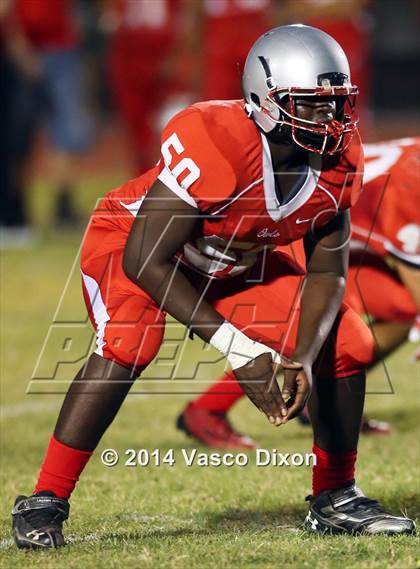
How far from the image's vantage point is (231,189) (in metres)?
3.47

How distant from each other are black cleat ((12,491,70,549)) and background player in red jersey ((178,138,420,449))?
4.21 feet

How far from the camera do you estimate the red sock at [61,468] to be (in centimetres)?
350

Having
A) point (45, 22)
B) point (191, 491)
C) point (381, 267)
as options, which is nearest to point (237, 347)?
point (191, 491)

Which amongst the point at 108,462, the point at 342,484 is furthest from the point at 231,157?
the point at 108,462

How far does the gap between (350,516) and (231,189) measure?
36.4 inches

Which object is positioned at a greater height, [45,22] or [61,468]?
[61,468]

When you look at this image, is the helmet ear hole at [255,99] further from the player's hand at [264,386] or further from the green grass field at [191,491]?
the green grass field at [191,491]

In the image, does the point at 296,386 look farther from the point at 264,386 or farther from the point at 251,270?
the point at 251,270

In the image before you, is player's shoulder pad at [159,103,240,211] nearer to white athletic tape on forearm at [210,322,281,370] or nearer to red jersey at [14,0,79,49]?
white athletic tape on forearm at [210,322,281,370]

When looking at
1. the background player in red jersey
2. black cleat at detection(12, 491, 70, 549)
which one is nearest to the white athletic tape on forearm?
black cleat at detection(12, 491, 70, 549)

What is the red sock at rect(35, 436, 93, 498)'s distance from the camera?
3.50 m

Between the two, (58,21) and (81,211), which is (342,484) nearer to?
(58,21)

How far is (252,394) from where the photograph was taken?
11.0 ft

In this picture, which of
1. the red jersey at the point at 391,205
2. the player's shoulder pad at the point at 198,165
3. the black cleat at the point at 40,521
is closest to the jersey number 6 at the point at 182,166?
the player's shoulder pad at the point at 198,165
